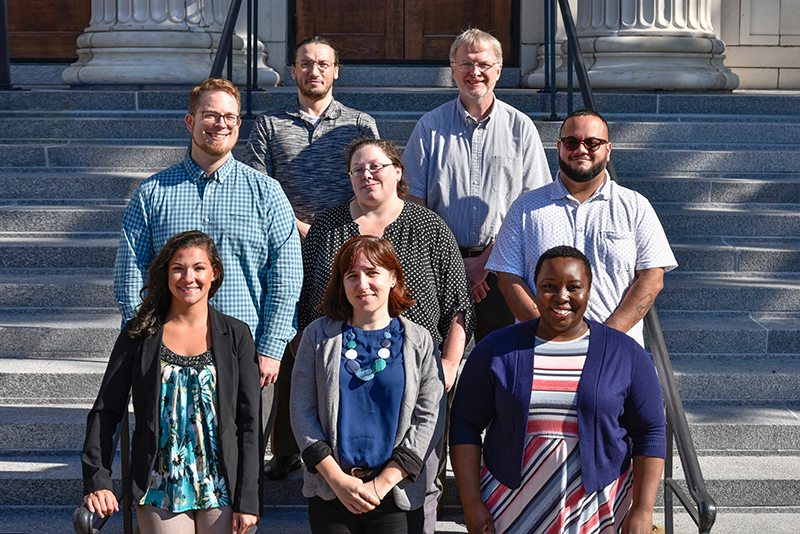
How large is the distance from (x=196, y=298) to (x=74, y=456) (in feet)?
5.61

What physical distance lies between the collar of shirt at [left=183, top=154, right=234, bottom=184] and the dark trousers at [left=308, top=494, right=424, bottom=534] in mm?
1210

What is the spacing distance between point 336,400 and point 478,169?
1450 mm

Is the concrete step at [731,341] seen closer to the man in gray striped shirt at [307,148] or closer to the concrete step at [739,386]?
the concrete step at [739,386]

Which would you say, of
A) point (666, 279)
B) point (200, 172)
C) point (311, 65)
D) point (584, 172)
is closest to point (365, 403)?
point (200, 172)

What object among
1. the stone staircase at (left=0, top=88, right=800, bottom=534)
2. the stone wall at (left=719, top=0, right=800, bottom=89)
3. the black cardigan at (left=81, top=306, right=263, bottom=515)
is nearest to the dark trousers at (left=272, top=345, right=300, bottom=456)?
the stone staircase at (left=0, top=88, right=800, bottom=534)

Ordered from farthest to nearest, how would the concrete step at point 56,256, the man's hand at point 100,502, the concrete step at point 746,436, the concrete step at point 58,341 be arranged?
the concrete step at point 56,256 < the concrete step at point 58,341 < the concrete step at point 746,436 < the man's hand at point 100,502

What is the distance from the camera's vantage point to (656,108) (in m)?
6.89

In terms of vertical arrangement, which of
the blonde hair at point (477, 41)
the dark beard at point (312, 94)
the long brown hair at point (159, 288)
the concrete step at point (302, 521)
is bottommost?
the concrete step at point (302, 521)

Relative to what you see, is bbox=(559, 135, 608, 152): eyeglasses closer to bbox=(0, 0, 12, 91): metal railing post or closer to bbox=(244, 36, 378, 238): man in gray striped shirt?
bbox=(244, 36, 378, 238): man in gray striped shirt

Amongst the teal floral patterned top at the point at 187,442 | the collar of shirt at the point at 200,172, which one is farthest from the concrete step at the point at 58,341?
the teal floral patterned top at the point at 187,442

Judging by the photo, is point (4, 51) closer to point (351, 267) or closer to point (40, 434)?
point (40, 434)

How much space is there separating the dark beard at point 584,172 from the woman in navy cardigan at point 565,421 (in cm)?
55

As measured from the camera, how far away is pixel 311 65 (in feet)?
12.9

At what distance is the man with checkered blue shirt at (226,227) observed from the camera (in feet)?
10.8
